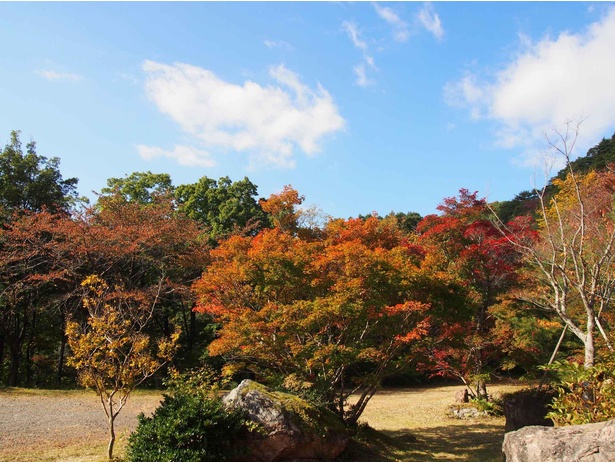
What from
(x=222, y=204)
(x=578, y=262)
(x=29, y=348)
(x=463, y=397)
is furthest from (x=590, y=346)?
(x=29, y=348)

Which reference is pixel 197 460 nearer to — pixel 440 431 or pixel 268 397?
pixel 268 397

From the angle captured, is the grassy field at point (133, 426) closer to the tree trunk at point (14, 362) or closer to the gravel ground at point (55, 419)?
the gravel ground at point (55, 419)

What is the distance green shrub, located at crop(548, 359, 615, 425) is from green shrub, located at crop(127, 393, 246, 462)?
166 inches

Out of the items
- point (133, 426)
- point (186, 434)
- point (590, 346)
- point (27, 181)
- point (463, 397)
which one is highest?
point (27, 181)

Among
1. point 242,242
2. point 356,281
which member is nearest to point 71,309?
point 242,242

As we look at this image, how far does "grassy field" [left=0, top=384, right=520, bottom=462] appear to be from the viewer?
7.59m

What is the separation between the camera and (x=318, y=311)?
8.54 metres

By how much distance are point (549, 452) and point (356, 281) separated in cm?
488

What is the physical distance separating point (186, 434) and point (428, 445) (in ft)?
23.0

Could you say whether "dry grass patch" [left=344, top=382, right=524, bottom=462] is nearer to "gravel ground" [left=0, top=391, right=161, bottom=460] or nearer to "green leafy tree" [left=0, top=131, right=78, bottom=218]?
"gravel ground" [left=0, top=391, right=161, bottom=460]

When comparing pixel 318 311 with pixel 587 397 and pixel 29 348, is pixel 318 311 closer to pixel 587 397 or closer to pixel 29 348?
pixel 587 397

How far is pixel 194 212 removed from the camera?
73.6 feet

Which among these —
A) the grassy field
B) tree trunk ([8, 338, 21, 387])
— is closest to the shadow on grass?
the grassy field

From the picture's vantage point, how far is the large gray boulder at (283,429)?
6.24m
